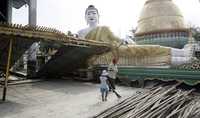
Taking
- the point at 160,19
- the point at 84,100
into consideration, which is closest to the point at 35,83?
the point at 84,100

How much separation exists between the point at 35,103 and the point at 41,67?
5528mm

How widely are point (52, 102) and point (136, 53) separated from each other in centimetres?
577

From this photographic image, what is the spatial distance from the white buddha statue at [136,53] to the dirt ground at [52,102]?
3030mm

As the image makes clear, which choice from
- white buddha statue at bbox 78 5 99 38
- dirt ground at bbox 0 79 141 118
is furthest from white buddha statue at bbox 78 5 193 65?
dirt ground at bbox 0 79 141 118

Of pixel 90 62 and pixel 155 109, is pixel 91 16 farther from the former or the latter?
pixel 155 109

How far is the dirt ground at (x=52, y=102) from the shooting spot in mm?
7035

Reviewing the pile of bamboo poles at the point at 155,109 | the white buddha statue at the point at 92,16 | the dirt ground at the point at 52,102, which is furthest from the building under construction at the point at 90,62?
the white buddha statue at the point at 92,16

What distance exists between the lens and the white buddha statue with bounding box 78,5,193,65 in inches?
487

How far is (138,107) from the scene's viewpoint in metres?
6.61

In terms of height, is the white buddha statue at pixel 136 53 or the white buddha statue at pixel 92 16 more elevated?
the white buddha statue at pixel 92 16

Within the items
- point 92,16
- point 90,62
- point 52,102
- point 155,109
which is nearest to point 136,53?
point 90,62

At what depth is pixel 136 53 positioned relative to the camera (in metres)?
13.0

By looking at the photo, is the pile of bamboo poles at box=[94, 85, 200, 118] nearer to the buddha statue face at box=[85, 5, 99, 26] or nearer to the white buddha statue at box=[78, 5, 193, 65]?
the white buddha statue at box=[78, 5, 193, 65]

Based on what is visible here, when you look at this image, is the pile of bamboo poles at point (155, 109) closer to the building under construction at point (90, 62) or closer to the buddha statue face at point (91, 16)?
the building under construction at point (90, 62)
